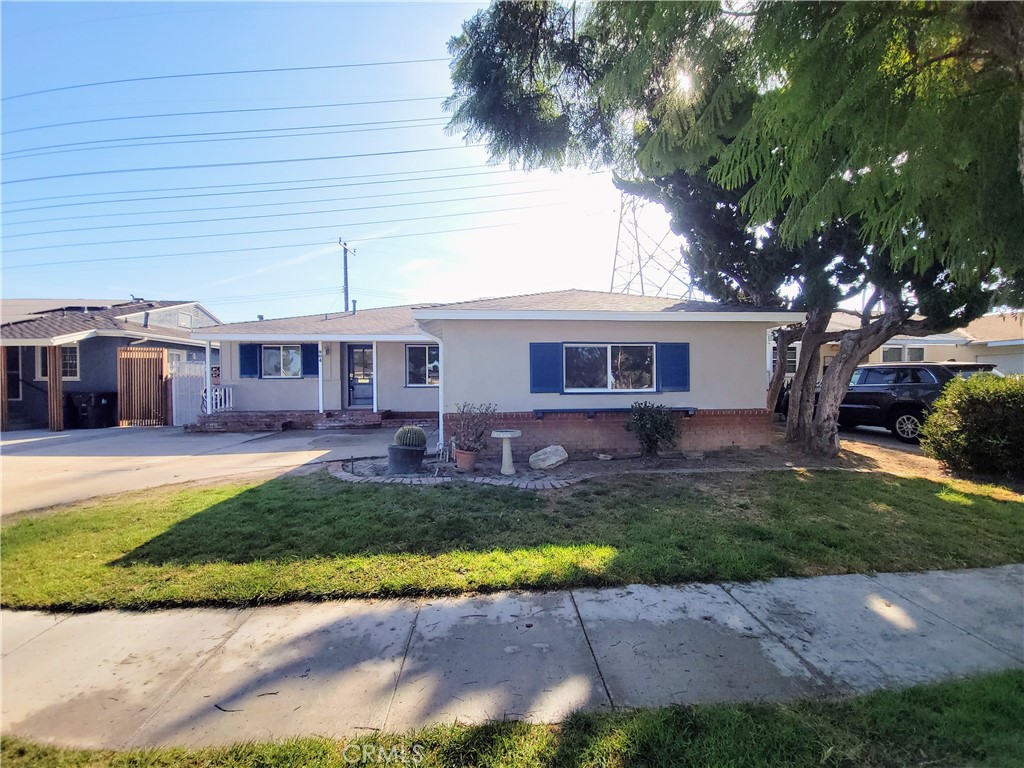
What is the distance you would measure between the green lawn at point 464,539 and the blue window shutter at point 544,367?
2687mm

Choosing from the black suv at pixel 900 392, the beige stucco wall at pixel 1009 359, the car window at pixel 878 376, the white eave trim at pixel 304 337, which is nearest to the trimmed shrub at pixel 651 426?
the black suv at pixel 900 392

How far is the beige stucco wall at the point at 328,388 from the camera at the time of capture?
14.8m

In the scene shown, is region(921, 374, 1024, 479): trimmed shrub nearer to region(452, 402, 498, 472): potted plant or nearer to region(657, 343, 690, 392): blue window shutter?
region(657, 343, 690, 392): blue window shutter

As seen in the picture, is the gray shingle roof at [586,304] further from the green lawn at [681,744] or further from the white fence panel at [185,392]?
the white fence panel at [185,392]

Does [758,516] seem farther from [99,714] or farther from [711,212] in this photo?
[711,212]

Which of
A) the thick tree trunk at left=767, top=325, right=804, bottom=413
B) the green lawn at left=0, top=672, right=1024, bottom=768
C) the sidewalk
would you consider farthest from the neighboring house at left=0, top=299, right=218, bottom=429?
the thick tree trunk at left=767, top=325, right=804, bottom=413

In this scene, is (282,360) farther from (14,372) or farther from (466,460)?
(466,460)

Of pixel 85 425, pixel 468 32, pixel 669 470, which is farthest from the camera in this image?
pixel 85 425

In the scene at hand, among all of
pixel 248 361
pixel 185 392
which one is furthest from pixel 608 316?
pixel 185 392

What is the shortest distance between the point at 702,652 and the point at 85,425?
61.5 ft

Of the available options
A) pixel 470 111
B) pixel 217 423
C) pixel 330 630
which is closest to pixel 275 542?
pixel 330 630

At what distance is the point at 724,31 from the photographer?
3.04 meters

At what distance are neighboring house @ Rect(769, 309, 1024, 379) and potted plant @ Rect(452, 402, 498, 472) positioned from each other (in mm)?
14175

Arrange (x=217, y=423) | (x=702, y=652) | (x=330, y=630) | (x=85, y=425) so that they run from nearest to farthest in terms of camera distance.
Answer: (x=702, y=652), (x=330, y=630), (x=217, y=423), (x=85, y=425)
